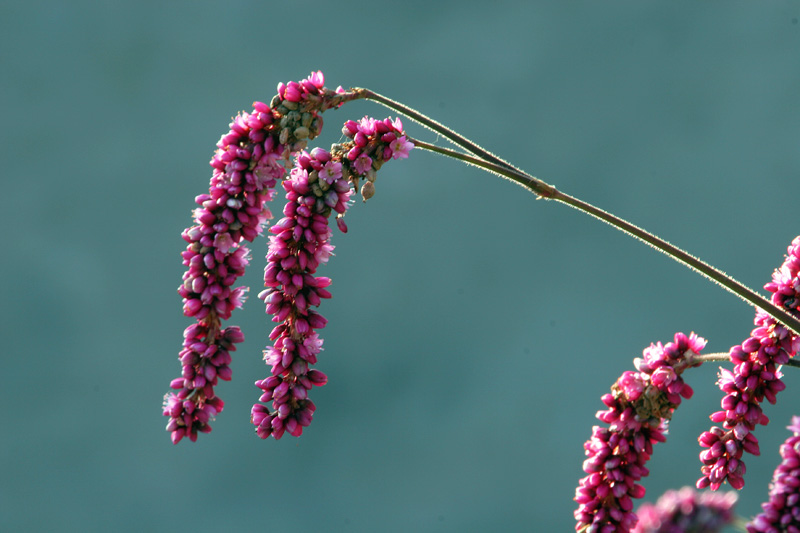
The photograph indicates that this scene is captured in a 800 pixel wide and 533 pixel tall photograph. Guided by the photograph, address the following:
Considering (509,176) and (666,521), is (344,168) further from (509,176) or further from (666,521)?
(666,521)

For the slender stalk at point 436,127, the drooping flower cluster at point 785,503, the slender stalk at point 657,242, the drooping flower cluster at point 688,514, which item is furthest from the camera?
the slender stalk at point 436,127

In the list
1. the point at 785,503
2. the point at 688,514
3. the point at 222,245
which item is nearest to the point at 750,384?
the point at 785,503

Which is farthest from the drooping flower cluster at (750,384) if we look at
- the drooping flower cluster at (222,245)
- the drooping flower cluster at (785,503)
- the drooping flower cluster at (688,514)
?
the drooping flower cluster at (222,245)

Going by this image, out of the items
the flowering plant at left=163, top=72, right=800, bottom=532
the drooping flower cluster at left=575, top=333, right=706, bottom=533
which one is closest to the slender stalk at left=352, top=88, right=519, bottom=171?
the flowering plant at left=163, top=72, right=800, bottom=532

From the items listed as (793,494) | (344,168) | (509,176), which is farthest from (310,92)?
(793,494)

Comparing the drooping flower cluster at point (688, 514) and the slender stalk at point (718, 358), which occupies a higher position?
the slender stalk at point (718, 358)

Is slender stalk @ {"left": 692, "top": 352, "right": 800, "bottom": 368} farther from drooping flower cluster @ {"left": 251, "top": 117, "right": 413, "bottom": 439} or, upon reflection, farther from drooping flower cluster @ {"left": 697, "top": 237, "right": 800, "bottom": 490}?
drooping flower cluster @ {"left": 251, "top": 117, "right": 413, "bottom": 439}

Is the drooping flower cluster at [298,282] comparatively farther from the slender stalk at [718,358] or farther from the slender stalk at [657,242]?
the slender stalk at [718,358]
